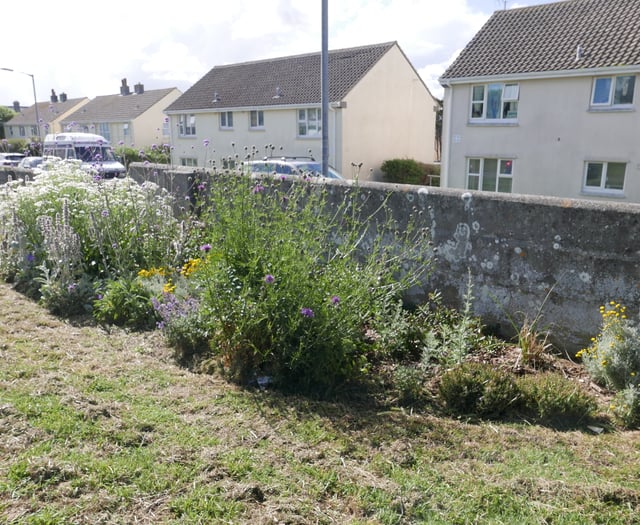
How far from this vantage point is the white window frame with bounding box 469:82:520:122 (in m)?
20.8

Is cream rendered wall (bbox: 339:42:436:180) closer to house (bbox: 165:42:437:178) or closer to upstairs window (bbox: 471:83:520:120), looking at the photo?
house (bbox: 165:42:437:178)

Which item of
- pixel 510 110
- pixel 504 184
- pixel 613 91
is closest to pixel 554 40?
pixel 510 110

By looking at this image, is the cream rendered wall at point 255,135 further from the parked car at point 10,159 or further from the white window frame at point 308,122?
the parked car at point 10,159

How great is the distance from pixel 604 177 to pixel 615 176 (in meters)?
0.33

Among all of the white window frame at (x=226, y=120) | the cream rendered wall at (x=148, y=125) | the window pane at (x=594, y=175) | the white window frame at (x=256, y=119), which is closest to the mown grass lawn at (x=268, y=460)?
the window pane at (x=594, y=175)

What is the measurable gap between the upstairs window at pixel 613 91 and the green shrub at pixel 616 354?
16904mm

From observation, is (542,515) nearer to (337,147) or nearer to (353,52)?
(337,147)

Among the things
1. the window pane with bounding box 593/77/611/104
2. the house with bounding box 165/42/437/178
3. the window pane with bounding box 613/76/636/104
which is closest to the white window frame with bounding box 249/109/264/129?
the house with bounding box 165/42/437/178

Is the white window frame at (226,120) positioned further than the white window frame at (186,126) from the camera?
No

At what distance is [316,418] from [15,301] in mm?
4274

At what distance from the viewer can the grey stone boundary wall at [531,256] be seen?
4.43 m

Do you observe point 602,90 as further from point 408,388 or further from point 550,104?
point 408,388

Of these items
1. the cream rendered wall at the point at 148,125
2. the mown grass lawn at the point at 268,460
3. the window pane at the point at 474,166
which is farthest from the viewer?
the cream rendered wall at the point at 148,125

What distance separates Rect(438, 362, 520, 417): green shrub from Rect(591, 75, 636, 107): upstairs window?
17.7 m
